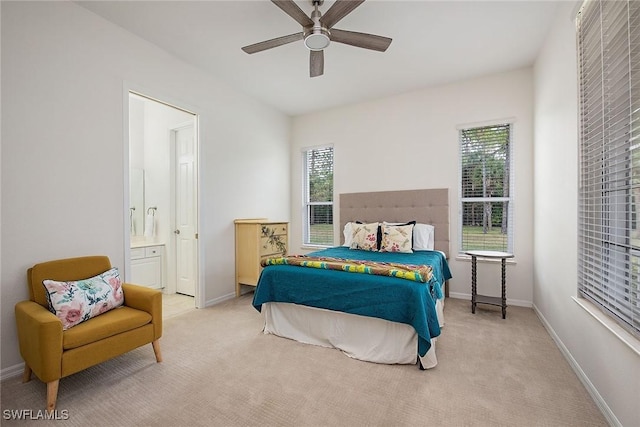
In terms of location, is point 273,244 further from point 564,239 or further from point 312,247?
point 564,239

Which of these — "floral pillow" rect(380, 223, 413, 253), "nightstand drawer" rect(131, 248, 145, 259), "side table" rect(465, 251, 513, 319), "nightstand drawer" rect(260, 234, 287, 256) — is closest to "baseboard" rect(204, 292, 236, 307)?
"nightstand drawer" rect(260, 234, 287, 256)

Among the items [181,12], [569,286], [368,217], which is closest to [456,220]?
[368,217]

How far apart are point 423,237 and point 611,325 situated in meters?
2.29

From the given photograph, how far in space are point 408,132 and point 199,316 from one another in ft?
12.1

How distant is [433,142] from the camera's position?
161 inches

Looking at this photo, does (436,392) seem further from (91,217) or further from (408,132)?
(408,132)

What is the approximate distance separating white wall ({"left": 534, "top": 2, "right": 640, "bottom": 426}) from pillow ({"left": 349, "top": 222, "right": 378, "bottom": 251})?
180 centimetres

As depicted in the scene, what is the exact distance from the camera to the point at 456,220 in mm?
3990

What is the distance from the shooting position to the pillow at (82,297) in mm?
1930

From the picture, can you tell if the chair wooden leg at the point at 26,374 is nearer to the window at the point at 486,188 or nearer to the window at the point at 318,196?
the window at the point at 318,196

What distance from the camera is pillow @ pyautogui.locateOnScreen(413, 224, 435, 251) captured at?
3.84 meters

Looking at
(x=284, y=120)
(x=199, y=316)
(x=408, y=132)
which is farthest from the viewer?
(x=284, y=120)

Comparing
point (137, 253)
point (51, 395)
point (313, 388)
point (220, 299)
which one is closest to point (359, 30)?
point (313, 388)

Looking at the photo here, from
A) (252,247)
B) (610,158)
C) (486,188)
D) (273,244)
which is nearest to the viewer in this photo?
(610,158)
